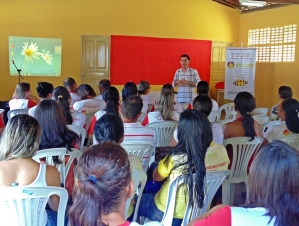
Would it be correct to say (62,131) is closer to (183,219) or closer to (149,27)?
(183,219)

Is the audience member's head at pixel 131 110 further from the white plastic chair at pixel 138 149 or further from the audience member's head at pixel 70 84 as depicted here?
the audience member's head at pixel 70 84

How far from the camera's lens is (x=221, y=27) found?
999cm

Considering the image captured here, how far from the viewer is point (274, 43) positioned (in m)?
8.96

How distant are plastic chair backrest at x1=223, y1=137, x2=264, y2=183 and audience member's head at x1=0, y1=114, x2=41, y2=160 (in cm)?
187

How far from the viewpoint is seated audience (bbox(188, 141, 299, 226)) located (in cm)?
133

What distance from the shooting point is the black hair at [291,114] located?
352 centimetres

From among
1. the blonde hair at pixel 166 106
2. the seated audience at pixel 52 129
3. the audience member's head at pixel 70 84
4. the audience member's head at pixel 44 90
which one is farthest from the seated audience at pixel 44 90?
the seated audience at pixel 52 129

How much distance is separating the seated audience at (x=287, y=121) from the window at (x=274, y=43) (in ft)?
17.3

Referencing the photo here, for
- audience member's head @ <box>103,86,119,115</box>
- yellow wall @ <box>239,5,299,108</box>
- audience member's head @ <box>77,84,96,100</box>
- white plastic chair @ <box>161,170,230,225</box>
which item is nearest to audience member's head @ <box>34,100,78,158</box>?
white plastic chair @ <box>161,170,230,225</box>

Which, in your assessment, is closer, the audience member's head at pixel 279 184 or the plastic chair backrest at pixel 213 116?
the audience member's head at pixel 279 184

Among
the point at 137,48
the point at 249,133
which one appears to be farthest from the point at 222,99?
the point at 249,133

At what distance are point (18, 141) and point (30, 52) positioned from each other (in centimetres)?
671

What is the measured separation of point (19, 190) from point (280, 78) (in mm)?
8110

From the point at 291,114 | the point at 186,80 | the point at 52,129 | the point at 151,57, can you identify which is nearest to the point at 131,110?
the point at 52,129
